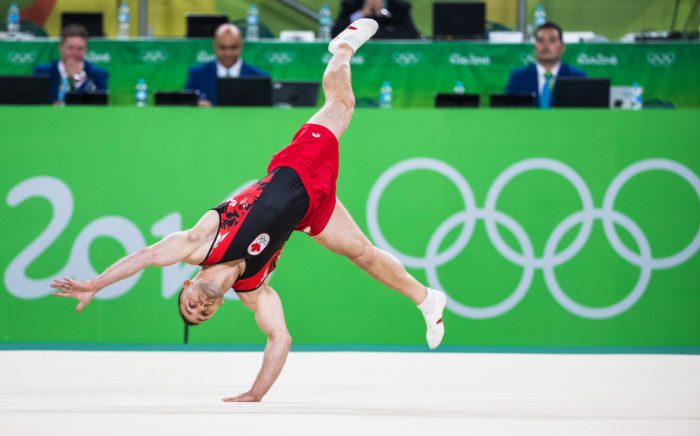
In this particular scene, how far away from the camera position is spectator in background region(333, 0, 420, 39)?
1088 cm

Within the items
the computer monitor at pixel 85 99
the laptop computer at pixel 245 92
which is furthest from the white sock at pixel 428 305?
the computer monitor at pixel 85 99

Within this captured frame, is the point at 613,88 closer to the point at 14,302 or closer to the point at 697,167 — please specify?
the point at 697,167

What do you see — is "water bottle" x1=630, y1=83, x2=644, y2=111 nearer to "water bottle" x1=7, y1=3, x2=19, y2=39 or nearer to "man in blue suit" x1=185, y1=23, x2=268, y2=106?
"man in blue suit" x1=185, y1=23, x2=268, y2=106

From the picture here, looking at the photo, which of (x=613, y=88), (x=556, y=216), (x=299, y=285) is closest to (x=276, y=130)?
(x=299, y=285)

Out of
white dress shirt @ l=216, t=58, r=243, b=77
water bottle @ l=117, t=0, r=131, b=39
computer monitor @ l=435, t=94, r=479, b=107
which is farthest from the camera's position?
water bottle @ l=117, t=0, r=131, b=39

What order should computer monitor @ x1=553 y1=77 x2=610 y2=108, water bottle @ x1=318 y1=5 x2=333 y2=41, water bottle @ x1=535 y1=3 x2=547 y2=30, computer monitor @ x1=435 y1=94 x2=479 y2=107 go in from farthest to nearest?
water bottle @ x1=535 y1=3 x2=547 y2=30 < water bottle @ x1=318 y1=5 x2=333 y2=41 < computer monitor @ x1=435 y1=94 x2=479 y2=107 < computer monitor @ x1=553 y1=77 x2=610 y2=108

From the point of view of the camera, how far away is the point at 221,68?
9.52 metres

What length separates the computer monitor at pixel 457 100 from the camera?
8523 mm

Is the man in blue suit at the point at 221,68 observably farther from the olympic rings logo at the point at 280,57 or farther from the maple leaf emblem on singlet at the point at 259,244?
the maple leaf emblem on singlet at the point at 259,244

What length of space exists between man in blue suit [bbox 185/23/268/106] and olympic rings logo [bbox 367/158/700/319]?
7.28 ft

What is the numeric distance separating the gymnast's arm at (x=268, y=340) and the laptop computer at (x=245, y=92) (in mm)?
3120

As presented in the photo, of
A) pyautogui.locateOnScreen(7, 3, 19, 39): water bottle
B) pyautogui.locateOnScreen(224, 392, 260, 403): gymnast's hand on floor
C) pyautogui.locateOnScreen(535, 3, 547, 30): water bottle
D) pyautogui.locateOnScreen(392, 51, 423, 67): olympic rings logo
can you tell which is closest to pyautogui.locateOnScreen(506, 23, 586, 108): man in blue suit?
pyautogui.locateOnScreen(392, 51, 423, 67): olympic rings logo

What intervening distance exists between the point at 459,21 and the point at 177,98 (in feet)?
13.1

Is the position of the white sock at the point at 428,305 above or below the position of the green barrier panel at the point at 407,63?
below
